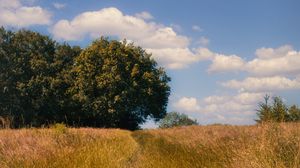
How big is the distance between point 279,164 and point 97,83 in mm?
51783

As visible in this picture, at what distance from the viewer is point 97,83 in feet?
189

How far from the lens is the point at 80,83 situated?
57.7 meters

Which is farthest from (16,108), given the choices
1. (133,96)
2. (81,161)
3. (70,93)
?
(81,161)

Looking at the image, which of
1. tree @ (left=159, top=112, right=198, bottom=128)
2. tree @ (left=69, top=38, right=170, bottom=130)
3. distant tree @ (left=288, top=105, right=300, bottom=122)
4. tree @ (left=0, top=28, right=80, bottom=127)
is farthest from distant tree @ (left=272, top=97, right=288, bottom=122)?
tree @ (left=159, top=112, right=198, bottom=128)

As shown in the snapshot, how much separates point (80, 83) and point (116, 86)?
493cm

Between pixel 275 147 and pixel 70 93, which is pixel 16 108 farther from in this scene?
pixel 275 147

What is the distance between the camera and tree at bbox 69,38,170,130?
184 ft

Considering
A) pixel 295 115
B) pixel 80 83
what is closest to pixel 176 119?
pixel 80 83

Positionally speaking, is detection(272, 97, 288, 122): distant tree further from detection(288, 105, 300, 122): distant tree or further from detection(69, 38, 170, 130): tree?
detection(69, 38, 170, 130): tree

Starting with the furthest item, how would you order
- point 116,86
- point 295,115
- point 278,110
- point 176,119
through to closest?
point 176,119 < point 116,86 < point 295,115 < point 278,110

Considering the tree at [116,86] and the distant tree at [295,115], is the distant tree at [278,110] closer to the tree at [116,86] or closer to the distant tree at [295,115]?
the distant tree at [295,115]

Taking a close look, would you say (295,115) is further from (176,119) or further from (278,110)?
(176,119)

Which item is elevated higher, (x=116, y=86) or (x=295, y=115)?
(x=116, y=86)

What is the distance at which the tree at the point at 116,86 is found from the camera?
56219 millimetres
